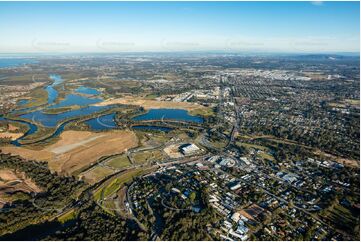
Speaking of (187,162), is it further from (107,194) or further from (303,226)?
(303,226)

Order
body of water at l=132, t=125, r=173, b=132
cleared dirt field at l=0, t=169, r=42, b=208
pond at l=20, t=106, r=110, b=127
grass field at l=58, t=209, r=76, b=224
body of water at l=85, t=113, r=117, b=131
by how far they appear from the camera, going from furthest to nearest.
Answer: pond at l=20, t=106, r=110, b=127 → body of water at l=85, t=113, r=117, b=131 → body of water at l=132, t=125, r=173, b=132 → cleared dirt field at l=0, t=169, r=42, b=208 → grass field at l=58, t=209, r=76, b=224

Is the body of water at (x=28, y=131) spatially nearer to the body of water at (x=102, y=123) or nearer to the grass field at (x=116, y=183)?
the body of water at (x=102, y=123)

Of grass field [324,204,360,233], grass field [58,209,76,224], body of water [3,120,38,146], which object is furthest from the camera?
body of water [3,120,38,146]

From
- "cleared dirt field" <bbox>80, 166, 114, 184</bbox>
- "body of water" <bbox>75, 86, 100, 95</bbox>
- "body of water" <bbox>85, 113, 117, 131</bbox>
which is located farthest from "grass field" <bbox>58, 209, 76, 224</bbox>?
"body of water" <bbox>75, 86, 100, 95</bbox>

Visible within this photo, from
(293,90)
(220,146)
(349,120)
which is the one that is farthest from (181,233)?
(293,90)

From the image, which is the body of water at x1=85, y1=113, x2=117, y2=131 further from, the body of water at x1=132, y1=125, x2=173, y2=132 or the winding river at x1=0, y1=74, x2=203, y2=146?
the body of water at x1=132, y1=125, x2=173, y2=132

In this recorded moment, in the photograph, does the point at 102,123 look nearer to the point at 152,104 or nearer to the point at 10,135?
the point at 10,135
